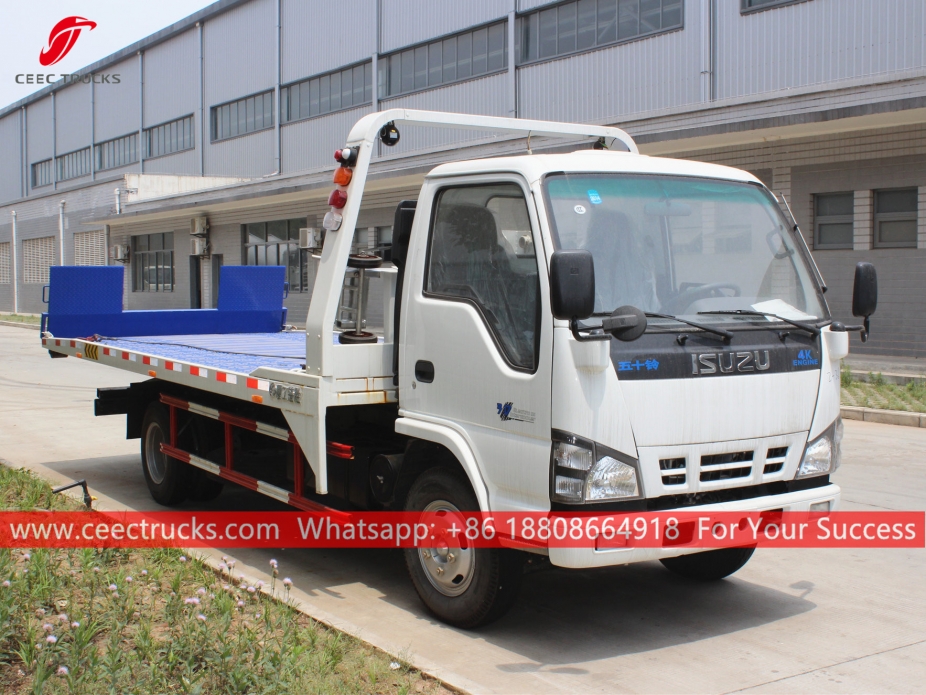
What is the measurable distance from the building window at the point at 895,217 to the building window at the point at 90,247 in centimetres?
3447

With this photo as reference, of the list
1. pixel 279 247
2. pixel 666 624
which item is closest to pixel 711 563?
pixel 666 624

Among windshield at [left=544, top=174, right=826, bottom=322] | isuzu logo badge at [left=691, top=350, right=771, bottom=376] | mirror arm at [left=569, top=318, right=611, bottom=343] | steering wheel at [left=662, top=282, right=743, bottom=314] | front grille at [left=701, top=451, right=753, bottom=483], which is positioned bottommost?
front grille at [left=701, top=451, right=753, bottom=483]

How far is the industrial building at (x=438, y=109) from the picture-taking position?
16.6m

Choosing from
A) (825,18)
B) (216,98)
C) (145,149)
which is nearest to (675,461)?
(825,18)

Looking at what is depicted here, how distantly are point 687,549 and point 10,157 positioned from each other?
70.9m

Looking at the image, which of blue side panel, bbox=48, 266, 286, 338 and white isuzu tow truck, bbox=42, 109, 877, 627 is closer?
white isuzu tow truck, bbox=42, 109, 877, 627

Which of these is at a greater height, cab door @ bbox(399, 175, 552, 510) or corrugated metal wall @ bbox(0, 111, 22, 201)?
corrugated metal wall @ bbox(0, 111, 22, 201)

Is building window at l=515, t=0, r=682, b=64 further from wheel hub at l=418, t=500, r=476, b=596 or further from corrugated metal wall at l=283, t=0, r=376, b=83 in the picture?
wheel hub at l=418, t=500, r=476, b=596

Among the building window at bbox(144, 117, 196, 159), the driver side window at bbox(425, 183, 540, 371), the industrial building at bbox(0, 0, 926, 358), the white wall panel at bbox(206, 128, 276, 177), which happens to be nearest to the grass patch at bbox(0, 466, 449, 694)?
the driver side window at bbox(425, 183, 540, 371)

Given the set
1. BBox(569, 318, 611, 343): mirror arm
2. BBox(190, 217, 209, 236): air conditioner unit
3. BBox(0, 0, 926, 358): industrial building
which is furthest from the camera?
BBox(190, 217, 209, 236): air conditioner unit

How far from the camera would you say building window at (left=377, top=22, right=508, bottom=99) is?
30562 millimetres

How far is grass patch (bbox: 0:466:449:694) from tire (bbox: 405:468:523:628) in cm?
60

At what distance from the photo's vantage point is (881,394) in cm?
1393

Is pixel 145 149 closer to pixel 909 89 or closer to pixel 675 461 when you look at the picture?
pixel 909 89
